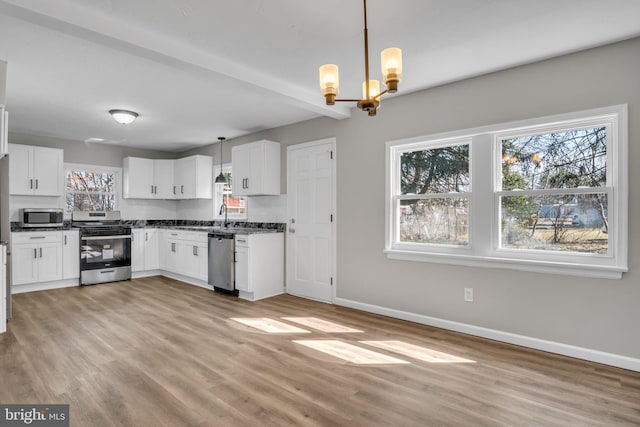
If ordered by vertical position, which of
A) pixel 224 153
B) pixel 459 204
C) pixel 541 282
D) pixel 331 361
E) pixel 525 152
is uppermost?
pixel 224 153

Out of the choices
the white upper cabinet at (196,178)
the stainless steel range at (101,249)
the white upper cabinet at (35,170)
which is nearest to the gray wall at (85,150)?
the white upper cabinet at (35,170)

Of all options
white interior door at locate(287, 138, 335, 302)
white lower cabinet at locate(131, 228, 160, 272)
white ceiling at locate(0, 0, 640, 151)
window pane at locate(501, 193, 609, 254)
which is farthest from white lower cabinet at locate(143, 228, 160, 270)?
window pane at locate(501, 193, 609, 254)

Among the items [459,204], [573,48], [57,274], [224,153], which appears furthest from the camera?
[224,153]

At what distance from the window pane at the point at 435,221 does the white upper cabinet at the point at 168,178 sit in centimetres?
400

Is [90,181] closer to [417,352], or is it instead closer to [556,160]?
[417,352]

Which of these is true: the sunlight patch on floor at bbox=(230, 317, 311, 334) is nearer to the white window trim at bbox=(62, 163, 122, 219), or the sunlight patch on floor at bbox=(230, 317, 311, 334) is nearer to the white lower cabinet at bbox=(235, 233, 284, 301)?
the white lower cabinet at bbox=(235, 233, 284, 301)

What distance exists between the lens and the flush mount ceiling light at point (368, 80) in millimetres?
1921

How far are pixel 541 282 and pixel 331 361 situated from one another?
1906mm

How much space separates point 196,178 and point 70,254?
7.50 feet

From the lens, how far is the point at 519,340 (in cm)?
310

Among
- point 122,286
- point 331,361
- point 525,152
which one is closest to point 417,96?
point 525,152

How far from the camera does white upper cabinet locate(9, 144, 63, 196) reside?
17.3 feet

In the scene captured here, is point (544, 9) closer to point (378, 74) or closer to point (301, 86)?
point (378, 74)

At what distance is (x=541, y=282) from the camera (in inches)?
118
